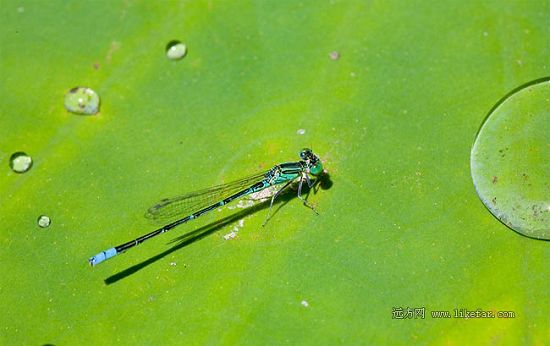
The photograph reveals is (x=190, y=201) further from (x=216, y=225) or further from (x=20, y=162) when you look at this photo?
(x=20, y=162)

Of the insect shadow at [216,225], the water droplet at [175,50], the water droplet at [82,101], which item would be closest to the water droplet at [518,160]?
the insect shadow at [216,225]

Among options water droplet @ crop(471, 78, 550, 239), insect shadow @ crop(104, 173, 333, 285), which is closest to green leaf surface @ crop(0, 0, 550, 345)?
insect shadow @ crop(104, 173, 333, 285)

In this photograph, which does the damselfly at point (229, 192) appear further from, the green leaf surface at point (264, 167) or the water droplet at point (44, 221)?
the water droplet at point (44, 221)

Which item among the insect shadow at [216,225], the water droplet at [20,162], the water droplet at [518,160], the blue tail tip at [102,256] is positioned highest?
the water droplet at [20,162]

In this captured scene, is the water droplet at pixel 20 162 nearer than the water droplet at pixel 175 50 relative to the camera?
Yes

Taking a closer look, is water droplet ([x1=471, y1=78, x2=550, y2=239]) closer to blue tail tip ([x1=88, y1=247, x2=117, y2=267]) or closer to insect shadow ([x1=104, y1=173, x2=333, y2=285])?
insect shadow ([x1=104, y1=173, x2=333, y2=285])

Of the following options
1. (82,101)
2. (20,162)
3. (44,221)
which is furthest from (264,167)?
(20,162)

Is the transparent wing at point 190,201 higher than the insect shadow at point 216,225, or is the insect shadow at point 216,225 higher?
the transparent wing at point 190,201
